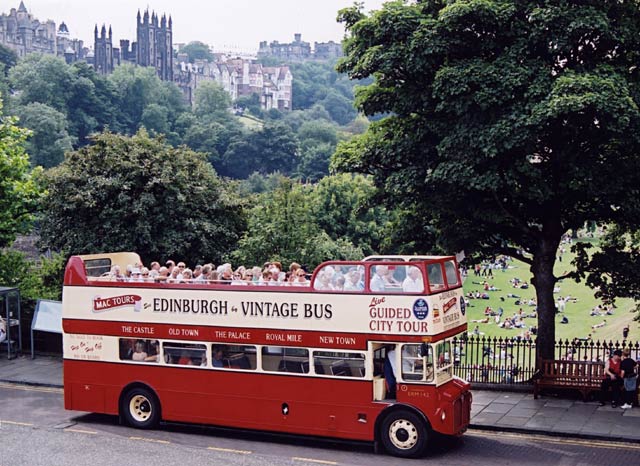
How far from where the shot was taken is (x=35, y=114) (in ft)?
424

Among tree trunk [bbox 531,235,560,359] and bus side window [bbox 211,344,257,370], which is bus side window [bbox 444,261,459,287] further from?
tree trunk [bbox 531,235,560,359]

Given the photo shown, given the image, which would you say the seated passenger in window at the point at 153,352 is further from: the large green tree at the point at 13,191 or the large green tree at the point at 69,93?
the large green tree at the point at 69,93

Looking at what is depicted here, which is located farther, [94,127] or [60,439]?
[94,127]

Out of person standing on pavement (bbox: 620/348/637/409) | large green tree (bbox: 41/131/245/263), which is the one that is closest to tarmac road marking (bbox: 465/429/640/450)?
person standing on pavement (bbox: 620/348/637/409)

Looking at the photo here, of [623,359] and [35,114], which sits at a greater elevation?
[35,114]

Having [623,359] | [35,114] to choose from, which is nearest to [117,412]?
[623,359]

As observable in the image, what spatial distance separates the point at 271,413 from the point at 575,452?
21.1ft

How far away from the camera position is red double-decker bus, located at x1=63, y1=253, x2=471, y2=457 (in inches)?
655

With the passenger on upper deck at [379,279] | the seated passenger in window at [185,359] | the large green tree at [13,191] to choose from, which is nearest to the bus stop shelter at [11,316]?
the large green tree at [13,191]

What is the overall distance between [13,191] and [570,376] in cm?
2171

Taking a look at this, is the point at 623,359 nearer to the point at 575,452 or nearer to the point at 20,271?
the point at 575,452

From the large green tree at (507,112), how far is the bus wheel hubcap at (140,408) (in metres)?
8.18

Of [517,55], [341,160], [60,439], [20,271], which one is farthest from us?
[20,271]

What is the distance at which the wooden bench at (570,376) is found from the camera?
21.3m
